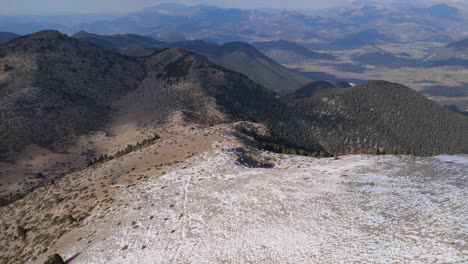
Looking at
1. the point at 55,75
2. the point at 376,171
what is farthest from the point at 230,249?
the point at 55,75

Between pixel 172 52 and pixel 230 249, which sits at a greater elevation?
pixel 172 52

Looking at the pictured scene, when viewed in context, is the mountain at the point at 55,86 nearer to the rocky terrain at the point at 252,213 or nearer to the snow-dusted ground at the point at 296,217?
the rocky terrain at the point at 252,213

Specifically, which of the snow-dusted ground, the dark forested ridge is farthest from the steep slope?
the snow-dusted ground

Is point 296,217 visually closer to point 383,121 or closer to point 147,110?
point 147,110

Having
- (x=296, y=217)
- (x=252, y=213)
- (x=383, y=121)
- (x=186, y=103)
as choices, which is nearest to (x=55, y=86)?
(x=186, y=103)

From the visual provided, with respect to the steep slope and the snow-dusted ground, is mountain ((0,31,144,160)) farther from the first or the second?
the steep slope

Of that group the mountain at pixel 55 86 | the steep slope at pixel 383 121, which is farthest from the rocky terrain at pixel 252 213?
the steep slope at pixel 383 121

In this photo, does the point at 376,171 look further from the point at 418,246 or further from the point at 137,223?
the point at 137,223
